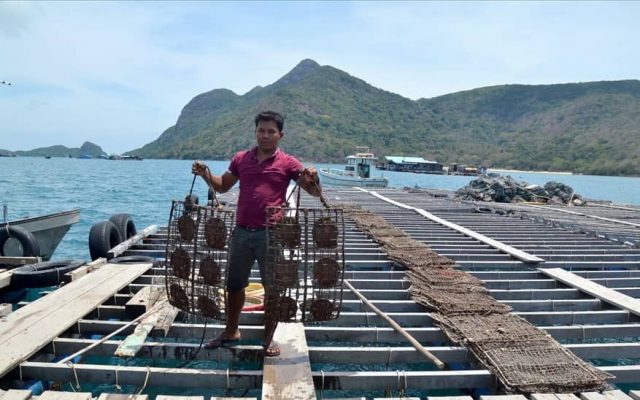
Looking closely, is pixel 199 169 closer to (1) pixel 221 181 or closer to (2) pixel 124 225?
(1) pixel 221 181

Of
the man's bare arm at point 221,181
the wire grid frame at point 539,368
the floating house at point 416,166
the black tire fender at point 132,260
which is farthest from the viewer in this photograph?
the floating house at point 416,166

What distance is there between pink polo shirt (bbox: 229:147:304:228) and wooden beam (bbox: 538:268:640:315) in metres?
3.84

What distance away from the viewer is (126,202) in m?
30.6

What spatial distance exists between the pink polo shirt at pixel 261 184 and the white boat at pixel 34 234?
6.52 m

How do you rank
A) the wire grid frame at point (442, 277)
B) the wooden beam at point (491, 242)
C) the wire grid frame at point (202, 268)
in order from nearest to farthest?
the wire grid frame at point (202, 268) < the wire grid frame at point (442, 277) < the wooden beam at point (491, 242)

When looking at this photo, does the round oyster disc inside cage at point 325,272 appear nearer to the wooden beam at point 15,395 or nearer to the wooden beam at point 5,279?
the wooden beam at point 15,395

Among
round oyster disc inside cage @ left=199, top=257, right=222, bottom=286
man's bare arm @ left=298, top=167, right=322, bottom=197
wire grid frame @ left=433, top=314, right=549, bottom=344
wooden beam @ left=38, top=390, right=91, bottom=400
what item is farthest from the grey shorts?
wire grid frame @ left=433, top=314, right=549, bottom=344

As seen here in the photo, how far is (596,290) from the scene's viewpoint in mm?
5535

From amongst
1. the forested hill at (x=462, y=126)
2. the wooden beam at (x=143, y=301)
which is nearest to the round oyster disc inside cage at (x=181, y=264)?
the wooden beam at (x=143, y=301)

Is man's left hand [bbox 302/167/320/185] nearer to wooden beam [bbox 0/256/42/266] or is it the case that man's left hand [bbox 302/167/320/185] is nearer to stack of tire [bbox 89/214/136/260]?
stack of tire [bbox 89/214/136/260]

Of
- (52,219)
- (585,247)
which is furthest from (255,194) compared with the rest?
(52,219)

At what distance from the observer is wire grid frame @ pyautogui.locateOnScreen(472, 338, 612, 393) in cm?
311

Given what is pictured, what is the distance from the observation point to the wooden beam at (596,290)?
16.4ft

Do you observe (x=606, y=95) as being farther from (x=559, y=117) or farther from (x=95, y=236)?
(x=95, y=236)
